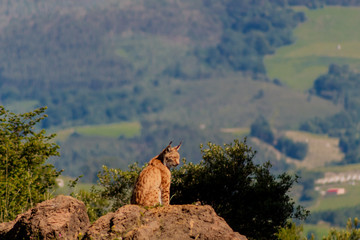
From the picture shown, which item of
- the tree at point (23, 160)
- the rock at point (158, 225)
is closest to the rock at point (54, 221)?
the rock at point (158, 225)

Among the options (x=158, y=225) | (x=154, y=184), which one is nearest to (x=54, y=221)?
(x=158, y=225)

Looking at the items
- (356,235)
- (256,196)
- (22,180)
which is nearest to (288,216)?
(256,196)

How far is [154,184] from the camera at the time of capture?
22.9 m

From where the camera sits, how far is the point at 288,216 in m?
36.7

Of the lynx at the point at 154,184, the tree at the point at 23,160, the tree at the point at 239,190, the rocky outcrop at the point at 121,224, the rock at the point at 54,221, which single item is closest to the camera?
the rocky outcrop at the point at 121,224

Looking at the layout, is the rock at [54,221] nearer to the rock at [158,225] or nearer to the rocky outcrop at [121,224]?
the rocky outcrop at [121,224]

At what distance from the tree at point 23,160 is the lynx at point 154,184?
9.61 meters

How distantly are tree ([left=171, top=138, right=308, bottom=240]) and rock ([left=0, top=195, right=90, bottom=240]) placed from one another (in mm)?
14357

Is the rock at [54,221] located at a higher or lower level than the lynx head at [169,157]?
lower

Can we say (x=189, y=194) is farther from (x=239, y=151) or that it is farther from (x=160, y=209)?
(x=160, y=209)

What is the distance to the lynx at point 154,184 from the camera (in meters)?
22.5

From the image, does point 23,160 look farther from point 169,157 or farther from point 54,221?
point 54,221

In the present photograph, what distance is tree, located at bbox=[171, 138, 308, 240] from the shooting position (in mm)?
36031

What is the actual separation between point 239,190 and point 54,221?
59.0ft
